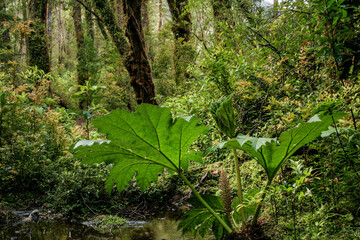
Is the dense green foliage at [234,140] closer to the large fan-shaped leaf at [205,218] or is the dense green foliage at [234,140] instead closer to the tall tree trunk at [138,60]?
the large fan-shaped leaf at [205,218]

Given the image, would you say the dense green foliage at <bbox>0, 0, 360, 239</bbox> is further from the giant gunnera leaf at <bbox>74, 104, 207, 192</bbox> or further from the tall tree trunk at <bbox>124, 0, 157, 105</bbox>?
the tall tree trunk at <bbox>124, 0, 157, 105</bbox>

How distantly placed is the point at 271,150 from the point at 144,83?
5.25 meters

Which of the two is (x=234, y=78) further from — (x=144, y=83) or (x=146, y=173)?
(x=144, y=83)

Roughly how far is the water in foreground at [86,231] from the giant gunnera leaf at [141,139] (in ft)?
3.06

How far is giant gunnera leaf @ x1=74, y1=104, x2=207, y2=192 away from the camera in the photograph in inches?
46.5

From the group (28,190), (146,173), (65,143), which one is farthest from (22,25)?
(146,173)

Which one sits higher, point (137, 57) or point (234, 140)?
point (137, 57)

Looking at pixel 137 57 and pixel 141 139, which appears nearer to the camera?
pixel 141 139

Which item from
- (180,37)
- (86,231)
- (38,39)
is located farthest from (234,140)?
(38,39)

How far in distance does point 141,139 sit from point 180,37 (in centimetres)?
811

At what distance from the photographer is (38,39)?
7.77 meters

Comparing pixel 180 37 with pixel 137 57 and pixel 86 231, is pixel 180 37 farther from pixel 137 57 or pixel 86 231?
pixel 86 231

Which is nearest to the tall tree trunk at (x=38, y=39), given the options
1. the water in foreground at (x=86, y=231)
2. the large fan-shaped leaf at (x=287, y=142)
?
the water in foreground at (x=86, y=231)

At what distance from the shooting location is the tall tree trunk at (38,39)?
766 cm
